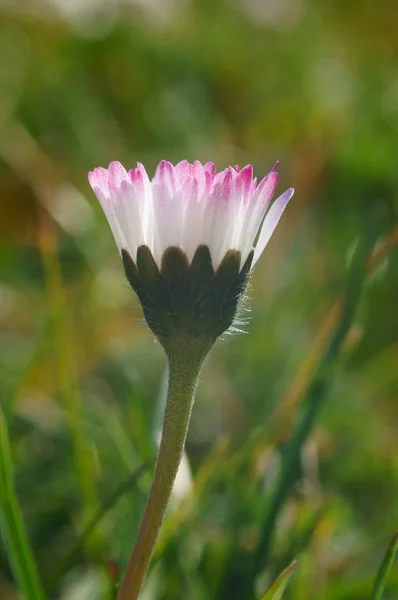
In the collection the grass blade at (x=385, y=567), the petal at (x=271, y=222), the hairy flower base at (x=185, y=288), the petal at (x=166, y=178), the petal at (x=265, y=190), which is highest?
the petal at (x=166, y=178)

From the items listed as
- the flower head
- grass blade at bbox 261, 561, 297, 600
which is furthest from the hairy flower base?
grass blade at bbox 261, 561, 297, 600

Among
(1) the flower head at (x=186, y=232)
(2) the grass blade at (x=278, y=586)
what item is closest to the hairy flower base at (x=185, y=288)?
(1) the flower head at (x=186, y=232)

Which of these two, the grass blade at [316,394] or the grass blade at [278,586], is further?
the grass blade at [316,394]

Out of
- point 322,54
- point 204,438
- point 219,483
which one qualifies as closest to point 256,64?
point 322,54

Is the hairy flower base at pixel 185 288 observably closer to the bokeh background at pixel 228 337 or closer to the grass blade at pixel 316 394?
the bokeh background at pixel 228 337

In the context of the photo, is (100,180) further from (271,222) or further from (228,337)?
(228,337)

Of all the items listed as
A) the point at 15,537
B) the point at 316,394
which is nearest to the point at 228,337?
the point at 316,394

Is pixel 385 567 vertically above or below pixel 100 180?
below

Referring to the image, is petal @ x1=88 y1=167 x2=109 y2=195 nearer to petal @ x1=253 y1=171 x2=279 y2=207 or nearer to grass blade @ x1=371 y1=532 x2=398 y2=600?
petal @ x1=253 y1=171 x2=279 y2=207
